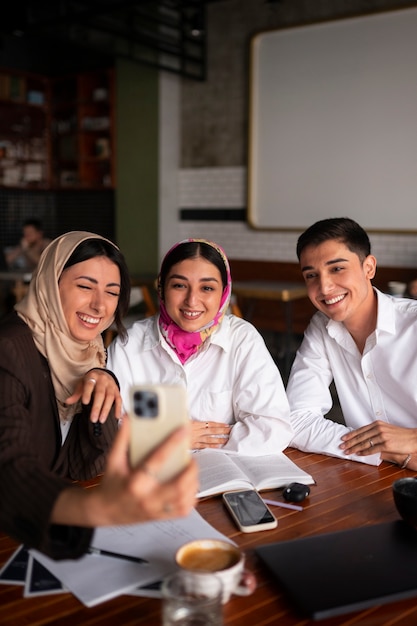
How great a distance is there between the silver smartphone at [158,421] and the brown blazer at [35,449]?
0.83ft

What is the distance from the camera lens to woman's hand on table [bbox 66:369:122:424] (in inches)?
61.0

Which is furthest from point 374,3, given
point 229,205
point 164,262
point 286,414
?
point 286,414

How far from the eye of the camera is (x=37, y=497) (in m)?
0.98

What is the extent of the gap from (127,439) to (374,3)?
5.93 meters

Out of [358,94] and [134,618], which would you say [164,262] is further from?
[358,94]

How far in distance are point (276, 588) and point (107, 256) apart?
101 centimetres

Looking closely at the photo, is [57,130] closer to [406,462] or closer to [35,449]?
[35,449]

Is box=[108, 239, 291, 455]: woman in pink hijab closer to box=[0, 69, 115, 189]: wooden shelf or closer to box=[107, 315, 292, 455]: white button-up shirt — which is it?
box=[107, 315, 292, 455]: white button-up shirt

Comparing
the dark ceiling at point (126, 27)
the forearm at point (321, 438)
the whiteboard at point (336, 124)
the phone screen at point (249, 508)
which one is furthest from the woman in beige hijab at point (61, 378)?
the whiteboard at point (336, 124)

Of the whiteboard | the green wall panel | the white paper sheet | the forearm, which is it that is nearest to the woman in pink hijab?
the forearm

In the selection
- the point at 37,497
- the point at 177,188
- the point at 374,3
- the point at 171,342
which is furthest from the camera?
the point at 177,188

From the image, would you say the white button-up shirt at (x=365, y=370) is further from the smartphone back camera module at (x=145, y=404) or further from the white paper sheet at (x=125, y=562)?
the smartphone back camera module at (x=145, y=404)

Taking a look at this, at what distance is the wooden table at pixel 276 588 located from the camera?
1003 millimetres

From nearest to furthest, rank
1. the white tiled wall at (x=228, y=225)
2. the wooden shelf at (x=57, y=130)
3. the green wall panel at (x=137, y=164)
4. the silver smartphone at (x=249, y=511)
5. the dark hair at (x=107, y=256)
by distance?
the silver smartphone at (x=249, y=511)
the dark hair at (x=107, y=256)
the white tiled wall at (x=228, y=225)
the green wall panel at (x=137, y=164)
the wooden shelf at (x=57, y=130)
